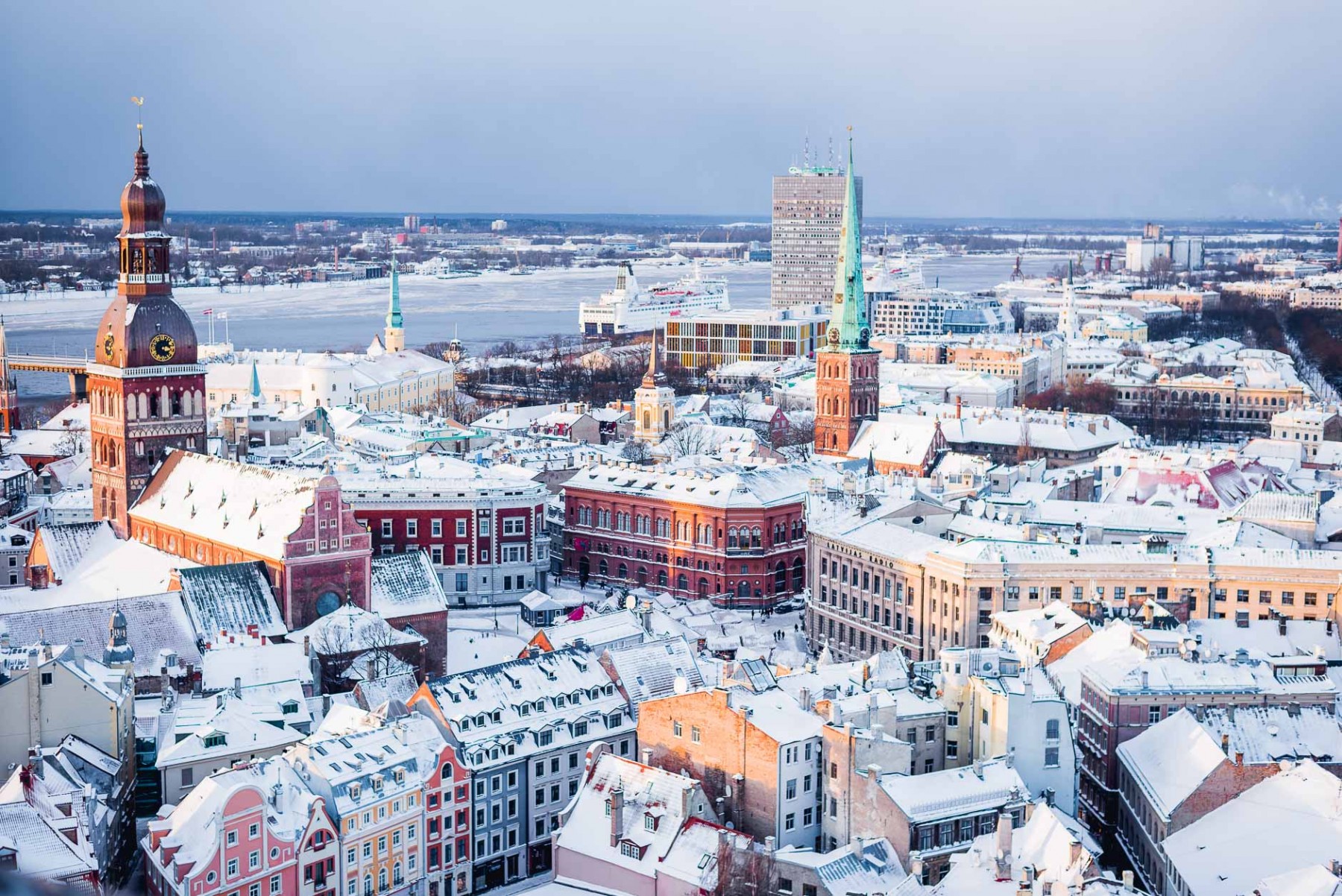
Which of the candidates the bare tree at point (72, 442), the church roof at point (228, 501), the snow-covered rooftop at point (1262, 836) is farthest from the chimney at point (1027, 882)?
→ the bare tree at point (72, 442)

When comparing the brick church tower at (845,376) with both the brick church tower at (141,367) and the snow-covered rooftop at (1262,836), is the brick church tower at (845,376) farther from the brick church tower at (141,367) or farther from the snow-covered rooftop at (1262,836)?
the snow-covered rooftop at (1262,836)

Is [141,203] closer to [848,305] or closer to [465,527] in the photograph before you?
[465,527]

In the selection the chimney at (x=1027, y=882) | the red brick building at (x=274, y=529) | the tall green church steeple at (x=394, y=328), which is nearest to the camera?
the chimney at (x=1027, y=882)

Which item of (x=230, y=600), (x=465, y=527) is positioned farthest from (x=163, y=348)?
(x=230, y=600)

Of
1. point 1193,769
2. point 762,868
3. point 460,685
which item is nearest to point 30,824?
point 460,685

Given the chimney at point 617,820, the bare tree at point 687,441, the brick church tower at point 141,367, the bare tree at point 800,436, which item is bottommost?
the chimney at point 617,820

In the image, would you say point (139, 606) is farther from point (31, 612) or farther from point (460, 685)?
point (460, 685)
